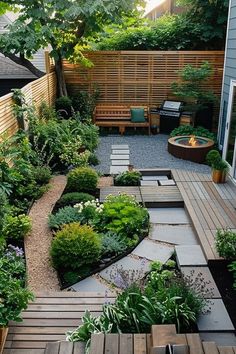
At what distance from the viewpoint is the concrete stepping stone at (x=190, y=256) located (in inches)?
160

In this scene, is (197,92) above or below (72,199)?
above

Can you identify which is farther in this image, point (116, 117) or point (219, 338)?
point (116, 117)

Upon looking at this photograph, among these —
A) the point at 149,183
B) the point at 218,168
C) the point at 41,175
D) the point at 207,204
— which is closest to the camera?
the point at 207,204

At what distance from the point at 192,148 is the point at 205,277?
14.6 ft

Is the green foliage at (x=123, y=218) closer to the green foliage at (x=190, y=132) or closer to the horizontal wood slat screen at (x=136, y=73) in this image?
the green foliage at (x=190, y=132)

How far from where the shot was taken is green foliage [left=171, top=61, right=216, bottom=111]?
9.61 metres

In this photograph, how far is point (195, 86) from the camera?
385 inches

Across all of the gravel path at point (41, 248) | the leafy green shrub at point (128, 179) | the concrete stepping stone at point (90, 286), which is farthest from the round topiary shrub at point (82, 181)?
the concrete stepping stone at point (90, 286)

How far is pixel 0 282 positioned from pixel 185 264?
2.11 metres

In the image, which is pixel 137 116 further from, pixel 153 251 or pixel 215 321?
pixel 215 321

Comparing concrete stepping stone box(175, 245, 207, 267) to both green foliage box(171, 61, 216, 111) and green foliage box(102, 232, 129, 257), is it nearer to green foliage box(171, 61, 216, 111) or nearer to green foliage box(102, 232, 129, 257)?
green foliage box(102, 232, 129, 257)

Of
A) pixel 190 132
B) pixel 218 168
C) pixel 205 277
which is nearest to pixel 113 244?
pixel 205 277

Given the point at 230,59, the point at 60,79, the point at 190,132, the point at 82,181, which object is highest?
the point at 230,59

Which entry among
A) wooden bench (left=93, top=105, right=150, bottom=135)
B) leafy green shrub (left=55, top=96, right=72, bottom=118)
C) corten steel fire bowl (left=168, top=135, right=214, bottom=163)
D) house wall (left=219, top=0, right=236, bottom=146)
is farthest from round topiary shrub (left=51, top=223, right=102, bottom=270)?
wooden bench (left=93, top=105, right=150, bottom=135)
